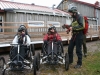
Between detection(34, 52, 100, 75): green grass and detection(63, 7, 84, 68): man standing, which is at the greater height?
detection(63, 7, 84, 68): man standing

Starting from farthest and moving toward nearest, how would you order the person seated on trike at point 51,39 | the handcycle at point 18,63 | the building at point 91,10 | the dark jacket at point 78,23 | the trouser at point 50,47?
1. the building at point 91,10
2. the person seated on trike at point 51,39
3. the trouser at point 50,47
4. the dark jacket at point 78,23
5. the handcycle at point 18,63

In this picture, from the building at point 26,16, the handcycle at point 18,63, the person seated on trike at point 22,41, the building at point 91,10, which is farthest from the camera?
the building at point 91,10

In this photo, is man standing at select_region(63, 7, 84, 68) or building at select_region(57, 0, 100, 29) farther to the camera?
building at select_region(57, 0, 100, 29)

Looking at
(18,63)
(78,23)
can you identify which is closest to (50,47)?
(78,23)

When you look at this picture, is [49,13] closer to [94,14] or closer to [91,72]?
[94,14]

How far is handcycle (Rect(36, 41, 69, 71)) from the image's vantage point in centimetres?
532

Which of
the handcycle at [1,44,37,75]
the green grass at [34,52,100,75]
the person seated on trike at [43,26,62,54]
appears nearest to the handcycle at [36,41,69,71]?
the person seated on trike at [43,26,62,54]

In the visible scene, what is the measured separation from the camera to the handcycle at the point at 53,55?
5.32m

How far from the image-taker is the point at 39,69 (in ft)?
18.4

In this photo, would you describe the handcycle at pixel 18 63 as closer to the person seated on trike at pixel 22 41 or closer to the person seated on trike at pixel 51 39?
the person seated on trike at pixel 22 41

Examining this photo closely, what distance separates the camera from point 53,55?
5367mm

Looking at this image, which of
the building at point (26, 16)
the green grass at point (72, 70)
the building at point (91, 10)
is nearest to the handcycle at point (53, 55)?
the green grass at point (72, 70)

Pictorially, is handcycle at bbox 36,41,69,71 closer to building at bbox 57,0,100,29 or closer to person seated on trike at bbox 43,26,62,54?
person seated on trike at bbox 43,26,62,54

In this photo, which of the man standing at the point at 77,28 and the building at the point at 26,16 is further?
the building at the point at 26,16
